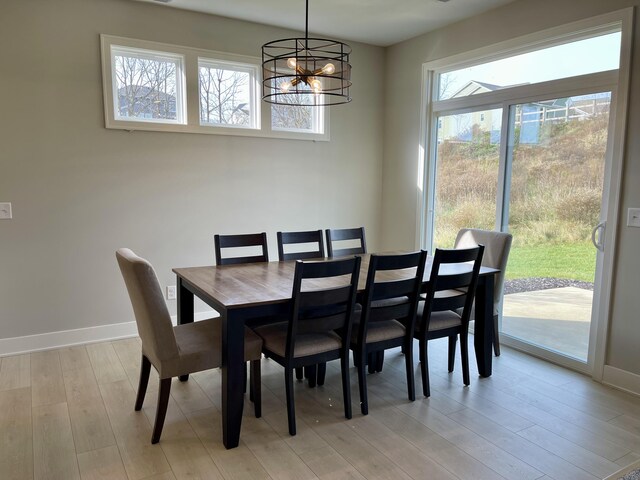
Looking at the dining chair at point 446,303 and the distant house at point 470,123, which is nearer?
the dining chair at point 446,303

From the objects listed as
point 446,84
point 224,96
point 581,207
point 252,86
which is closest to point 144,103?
point 224,96

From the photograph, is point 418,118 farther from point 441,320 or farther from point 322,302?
point 322,302

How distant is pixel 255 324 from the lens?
2.91m

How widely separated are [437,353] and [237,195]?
2261 mm

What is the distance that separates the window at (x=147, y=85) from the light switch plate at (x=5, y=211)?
41.4 inches

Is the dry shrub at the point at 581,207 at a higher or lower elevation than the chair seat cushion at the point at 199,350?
higher

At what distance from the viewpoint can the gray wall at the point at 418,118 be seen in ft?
9.95

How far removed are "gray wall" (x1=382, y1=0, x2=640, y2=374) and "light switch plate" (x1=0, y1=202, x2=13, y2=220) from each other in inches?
139

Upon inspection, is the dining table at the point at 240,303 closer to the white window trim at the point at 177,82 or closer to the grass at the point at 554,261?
the grass at the point at 554,261

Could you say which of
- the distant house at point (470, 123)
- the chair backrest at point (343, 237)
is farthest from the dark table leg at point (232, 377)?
the distant house at point (470, 123)

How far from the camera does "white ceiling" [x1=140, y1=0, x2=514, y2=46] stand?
3756 mm

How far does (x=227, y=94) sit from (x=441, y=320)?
2.78 metres

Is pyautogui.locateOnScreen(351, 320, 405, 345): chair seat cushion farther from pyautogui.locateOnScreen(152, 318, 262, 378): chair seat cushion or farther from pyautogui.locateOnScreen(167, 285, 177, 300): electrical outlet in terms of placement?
pyautogui.locateOnScreen(167, 285, 177, 300): electrical outlet

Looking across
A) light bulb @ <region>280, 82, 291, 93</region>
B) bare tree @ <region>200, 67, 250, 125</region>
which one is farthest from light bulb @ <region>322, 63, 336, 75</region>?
bare tree @ <region>200, 67, 250, 125</region>
